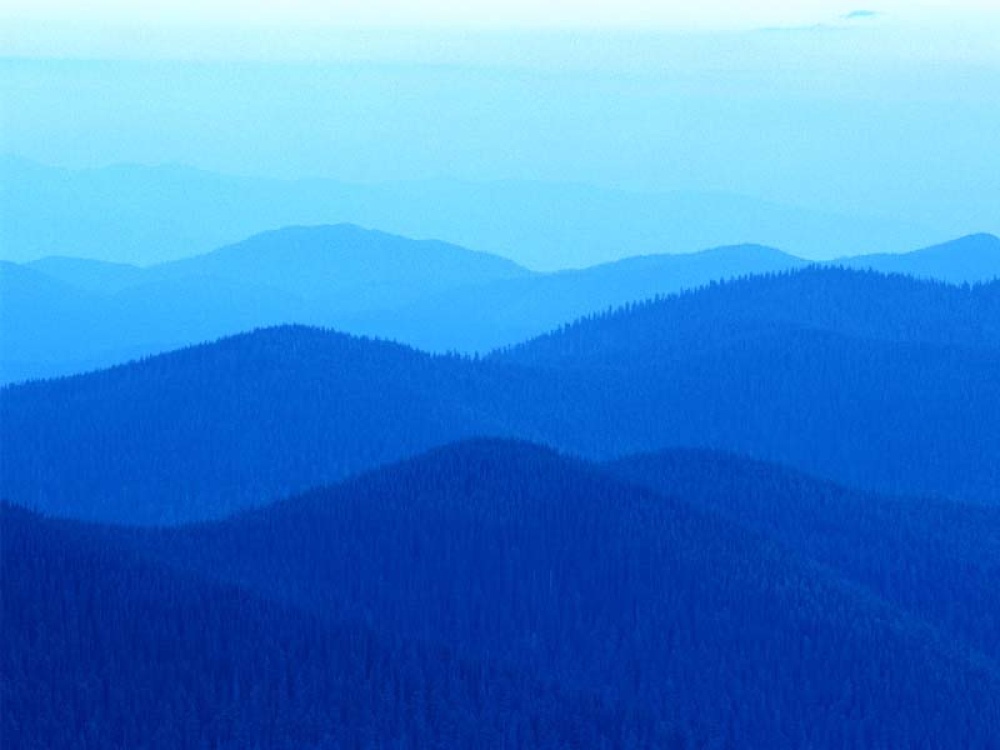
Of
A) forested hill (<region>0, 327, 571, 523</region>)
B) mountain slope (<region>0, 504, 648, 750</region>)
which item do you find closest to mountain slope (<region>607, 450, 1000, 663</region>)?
mountain slope (<region>0, 504, 648, 750</region>)

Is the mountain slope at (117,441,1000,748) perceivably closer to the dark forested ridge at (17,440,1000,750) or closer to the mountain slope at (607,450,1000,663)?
the dark forested ridge at (17,440,1000,750)

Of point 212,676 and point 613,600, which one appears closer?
point 212,676

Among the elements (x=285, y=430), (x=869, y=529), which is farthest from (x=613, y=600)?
(x=285, y=430)

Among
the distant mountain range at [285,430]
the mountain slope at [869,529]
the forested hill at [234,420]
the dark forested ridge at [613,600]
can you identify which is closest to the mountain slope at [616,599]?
the dark forested ridge at [613,600]

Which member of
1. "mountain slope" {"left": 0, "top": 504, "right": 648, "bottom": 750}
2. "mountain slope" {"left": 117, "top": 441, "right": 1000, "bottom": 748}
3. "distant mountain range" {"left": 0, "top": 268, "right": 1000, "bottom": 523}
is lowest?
"distant mountain range" {"left": 0, "top": 268, "right": 1000, "bottom": 523}

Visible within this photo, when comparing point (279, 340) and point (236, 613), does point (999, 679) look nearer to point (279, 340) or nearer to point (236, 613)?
point (236, 613)

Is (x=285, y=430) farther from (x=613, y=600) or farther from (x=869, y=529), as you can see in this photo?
(x=613, y=600)

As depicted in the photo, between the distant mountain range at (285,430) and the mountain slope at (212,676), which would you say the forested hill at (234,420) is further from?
the mountain slope at (212,676)
